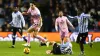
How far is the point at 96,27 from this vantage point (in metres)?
33.0

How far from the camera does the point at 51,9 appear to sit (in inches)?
1369

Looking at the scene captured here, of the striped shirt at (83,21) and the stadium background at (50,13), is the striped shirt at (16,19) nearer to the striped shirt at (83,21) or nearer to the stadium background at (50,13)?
the stadium background at (50,13)

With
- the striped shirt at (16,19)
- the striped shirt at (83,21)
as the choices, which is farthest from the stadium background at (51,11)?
the striped shirt at (83,21)

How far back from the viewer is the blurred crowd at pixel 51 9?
33.2 meters

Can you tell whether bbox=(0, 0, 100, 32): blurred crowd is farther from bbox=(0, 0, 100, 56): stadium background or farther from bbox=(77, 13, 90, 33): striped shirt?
bbox=(77, 13, 90, 33): striped shirt

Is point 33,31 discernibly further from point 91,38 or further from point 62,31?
point 91,38

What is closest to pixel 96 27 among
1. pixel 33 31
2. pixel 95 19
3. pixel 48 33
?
pixel 95 19

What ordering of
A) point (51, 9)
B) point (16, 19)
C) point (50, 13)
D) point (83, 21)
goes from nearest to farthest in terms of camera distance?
1. point (83, 21)
2. point (16, 19)
3. point (50, 13)
4. point (51, 9)

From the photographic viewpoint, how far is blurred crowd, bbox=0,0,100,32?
1307 inches

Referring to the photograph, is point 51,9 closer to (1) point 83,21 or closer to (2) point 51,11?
(2) point 51,11

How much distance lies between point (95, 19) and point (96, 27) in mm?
1049

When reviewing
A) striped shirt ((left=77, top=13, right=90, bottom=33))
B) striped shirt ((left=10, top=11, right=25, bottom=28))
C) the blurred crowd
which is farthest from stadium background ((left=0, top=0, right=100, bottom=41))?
striped shirt ((left=77, top=13, right=90, bottom=33))

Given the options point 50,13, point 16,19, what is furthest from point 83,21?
point 50,13

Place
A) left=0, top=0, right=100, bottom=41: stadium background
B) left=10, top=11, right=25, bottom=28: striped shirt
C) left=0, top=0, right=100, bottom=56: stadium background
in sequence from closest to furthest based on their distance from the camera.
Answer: left=10, top=11, right=25, bottom=28: striped shirt
left=0, top=0, right=100, bottom=56: stadium background
left=0, top=0, right=100, bottom=41: stadium background
